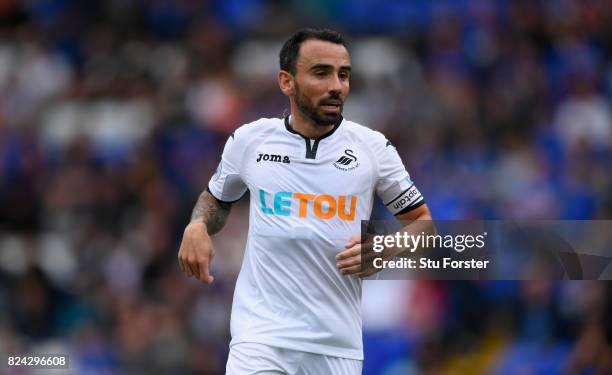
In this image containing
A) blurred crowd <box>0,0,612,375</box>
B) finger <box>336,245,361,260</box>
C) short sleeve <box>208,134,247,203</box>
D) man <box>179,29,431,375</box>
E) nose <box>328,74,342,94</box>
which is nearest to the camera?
finger <box>336,245,361,260</box>

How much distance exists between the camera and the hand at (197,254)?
275 inches

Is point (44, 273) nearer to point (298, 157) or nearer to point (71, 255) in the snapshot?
point (71, 255)

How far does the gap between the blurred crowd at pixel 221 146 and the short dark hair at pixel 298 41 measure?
161 inches

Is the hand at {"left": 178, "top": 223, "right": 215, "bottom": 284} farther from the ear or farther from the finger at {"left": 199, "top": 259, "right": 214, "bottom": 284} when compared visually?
the ear

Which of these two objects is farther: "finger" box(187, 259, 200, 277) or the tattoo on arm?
the tattoo on arm

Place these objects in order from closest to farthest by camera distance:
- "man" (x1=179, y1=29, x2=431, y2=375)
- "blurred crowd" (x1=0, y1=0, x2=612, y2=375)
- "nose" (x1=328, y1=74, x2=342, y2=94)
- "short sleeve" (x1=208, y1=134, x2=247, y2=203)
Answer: "man" (x1=179, y1=29, x2=431, y2=375)
"nose" (x1=328, y1=74, x2=342, y2=94)
"short sleeve" (x1=208, y1=134, x2=247, y2=203)
"blurred crowd" (x1=0, y1=0, x2=612, y2=375)

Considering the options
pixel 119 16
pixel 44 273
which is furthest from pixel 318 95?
pixel 119 16

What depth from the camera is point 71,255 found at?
567 inches

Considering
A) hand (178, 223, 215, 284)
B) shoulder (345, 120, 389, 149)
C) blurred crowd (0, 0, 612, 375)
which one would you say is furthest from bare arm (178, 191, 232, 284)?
blurred crowd (0, 0, 612, 375)

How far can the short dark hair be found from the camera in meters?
7.15

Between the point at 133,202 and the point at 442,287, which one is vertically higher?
the point at 133,202

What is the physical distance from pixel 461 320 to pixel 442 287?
344 millimetres

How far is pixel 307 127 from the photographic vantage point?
23.6 feet

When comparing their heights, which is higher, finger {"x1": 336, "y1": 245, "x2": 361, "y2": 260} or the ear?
the ear
